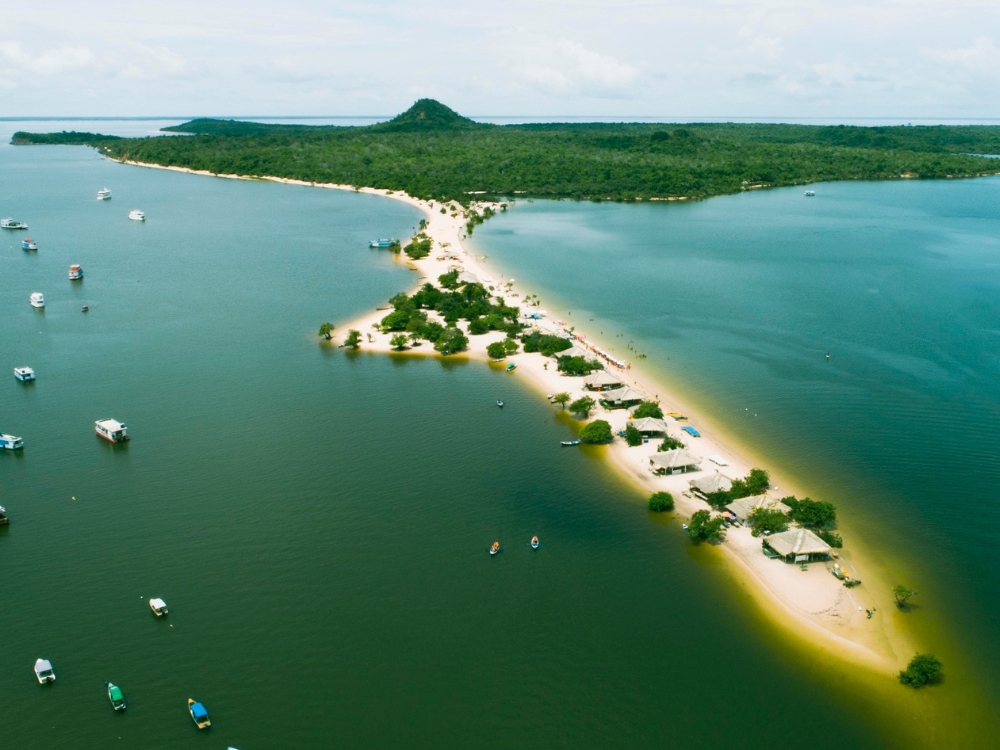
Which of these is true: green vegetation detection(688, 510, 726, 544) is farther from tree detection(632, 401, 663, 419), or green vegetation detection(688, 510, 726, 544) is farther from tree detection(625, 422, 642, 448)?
tree detection(632, 401, 663, 419)

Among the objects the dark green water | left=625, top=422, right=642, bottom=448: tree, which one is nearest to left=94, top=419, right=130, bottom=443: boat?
the dark green water

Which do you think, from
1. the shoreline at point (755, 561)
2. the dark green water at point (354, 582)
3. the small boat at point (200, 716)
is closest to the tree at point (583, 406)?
the shoreline at point (755, 561)

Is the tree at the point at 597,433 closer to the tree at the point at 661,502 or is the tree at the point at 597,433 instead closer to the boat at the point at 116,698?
the tree at the point at 661,502

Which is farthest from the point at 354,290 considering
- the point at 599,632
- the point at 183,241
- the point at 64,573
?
the point at 599,632

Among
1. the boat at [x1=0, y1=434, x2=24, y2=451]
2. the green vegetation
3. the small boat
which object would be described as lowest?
the small boat

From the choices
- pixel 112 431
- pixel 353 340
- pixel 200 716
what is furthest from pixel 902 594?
pixel 353 340

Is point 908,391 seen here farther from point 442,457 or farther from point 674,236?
point 674,236
